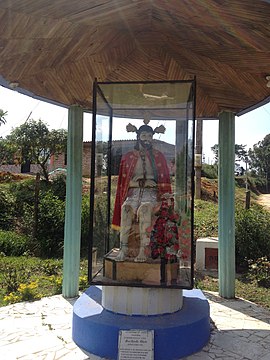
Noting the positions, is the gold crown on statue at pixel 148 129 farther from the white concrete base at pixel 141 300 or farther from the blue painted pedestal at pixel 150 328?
the blue painted pedestal at pixel 150 328

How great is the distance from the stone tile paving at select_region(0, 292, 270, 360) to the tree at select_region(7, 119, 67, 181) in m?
10.8

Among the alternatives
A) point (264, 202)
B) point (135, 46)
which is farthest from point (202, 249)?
point (264, 202)

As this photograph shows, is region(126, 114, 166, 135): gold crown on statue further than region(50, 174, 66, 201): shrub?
No

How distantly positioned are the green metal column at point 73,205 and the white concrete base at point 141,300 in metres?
1.44

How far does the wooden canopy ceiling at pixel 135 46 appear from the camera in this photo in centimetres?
280

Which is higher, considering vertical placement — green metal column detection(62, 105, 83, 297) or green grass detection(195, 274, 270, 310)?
green metal column detection(62, 105, 83, 297)

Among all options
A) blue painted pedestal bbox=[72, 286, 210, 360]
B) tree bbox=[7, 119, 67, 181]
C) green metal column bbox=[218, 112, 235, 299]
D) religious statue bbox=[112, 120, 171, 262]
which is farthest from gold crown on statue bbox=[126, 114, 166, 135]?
tree bbox=[7, 119, 67, 181]

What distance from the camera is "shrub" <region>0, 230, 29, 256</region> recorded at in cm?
884

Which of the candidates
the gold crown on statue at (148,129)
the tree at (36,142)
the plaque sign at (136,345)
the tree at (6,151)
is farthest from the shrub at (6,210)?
the plaque sign at (136,345)

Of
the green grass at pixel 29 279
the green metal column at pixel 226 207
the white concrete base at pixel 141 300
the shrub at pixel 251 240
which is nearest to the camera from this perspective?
the white concrete base at pixel 141 300

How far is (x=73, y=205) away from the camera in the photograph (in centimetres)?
500

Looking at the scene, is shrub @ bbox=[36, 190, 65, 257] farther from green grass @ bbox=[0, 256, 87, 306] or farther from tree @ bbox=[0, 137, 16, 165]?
tree @ bbox=[0, 137, 16, 165]

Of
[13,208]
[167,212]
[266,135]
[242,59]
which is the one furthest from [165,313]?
[266,135]

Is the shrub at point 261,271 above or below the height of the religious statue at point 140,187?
below
